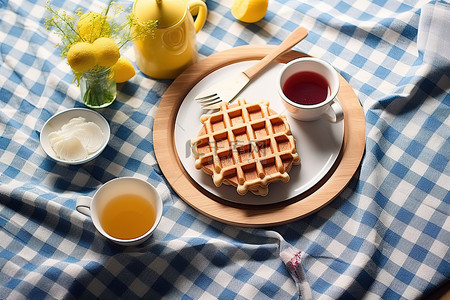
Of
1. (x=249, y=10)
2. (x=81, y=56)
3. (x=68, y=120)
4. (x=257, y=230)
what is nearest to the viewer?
(x=81, y=56)

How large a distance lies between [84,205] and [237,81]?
567 mm

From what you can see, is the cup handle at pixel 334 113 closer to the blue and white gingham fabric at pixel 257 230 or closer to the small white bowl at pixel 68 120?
the blue and white gingham fabric at pixel 257 230

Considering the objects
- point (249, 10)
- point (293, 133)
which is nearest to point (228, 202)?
point (293, 133)

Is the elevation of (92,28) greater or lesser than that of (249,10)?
greater

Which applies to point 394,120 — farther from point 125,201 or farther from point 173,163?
point 125,201

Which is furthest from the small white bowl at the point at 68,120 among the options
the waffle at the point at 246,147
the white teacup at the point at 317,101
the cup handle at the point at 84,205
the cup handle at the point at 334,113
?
the cup handle at the point at 334,113

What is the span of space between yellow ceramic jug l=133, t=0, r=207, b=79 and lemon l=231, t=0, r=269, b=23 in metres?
0.12

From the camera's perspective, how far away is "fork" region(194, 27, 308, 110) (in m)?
1.60

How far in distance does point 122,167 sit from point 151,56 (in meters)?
0.33

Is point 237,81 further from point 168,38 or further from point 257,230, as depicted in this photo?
point 257,230

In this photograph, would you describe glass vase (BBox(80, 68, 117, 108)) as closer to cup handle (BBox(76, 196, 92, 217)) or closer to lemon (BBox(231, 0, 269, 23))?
cup handle (BBox(76, 196, 92, 217))

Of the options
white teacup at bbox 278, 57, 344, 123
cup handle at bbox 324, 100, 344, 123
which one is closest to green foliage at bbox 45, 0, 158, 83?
white teacup at bbox 278, 57, 344, 123

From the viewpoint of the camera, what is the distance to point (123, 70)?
1.60 m

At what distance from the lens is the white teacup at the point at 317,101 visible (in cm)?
148
